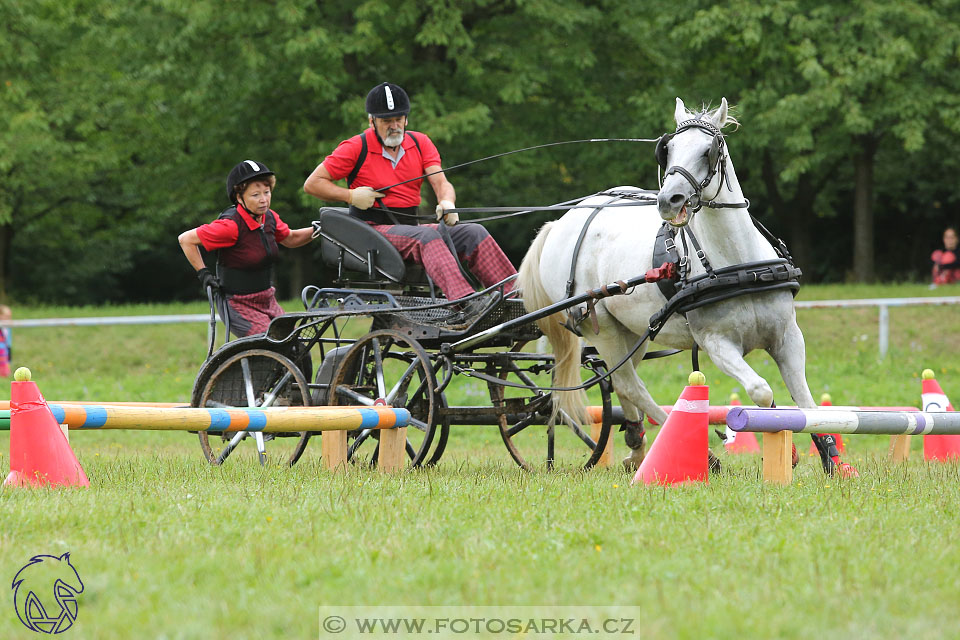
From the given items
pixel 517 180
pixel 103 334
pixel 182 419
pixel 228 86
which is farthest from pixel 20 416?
pixel 517 180

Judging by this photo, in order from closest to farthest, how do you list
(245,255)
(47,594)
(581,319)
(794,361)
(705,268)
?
(47,594)
(705,268)
(794,361)
(581,319)
(245,255)

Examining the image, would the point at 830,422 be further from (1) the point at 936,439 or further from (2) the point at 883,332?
(2) the point at 883,332

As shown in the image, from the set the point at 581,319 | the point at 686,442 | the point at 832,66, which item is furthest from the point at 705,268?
the point at 832,66

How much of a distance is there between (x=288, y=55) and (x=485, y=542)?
14.7 meters

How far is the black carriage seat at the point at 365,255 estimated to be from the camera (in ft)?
24.6

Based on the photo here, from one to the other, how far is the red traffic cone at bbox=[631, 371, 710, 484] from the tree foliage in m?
12.1

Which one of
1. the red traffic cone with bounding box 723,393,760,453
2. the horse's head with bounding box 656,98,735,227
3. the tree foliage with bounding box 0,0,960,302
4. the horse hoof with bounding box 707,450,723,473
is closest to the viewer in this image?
the horse's head with bounding box 656,98,735,227

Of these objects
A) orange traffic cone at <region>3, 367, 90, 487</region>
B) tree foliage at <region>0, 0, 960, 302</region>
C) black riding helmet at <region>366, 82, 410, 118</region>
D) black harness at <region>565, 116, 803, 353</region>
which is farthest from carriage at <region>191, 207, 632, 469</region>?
tree foliage at <region>0, 0, 960, 302</region>

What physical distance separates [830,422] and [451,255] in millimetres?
2629

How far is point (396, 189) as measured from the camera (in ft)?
25.7

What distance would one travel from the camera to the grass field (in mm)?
3520

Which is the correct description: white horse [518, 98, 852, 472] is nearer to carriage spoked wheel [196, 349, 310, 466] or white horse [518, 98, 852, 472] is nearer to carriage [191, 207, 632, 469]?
carriage [191, 207, 632, 469]

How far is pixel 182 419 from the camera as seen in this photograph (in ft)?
21.3

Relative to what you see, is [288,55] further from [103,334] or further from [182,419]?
[182,419]
